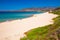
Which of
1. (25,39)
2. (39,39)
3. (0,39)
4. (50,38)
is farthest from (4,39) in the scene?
(50,38)

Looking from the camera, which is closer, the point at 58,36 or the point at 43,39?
the point at 58,36

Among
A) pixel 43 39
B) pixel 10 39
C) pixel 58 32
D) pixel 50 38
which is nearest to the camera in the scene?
pixel 58 32

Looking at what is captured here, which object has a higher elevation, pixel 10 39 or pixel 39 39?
pixel 10 39

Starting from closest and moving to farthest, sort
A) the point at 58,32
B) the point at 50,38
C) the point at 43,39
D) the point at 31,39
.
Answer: the point at 58,32
the point at 50,38
the point at 43,39
the point at 31,39

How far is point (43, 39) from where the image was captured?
34.1 feet

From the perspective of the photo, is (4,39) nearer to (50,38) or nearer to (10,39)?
(10,39)

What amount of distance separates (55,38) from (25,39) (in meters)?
3.86

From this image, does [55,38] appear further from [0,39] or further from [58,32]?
[0,39]

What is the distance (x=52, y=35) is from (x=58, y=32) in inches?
21.5

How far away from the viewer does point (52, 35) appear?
29.9 feet

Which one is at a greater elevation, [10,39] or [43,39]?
[10,39]

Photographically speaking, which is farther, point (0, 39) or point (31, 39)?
point (0, 39)

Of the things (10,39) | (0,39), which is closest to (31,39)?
(10,39)

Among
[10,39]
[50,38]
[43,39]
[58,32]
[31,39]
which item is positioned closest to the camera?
[58,32]
